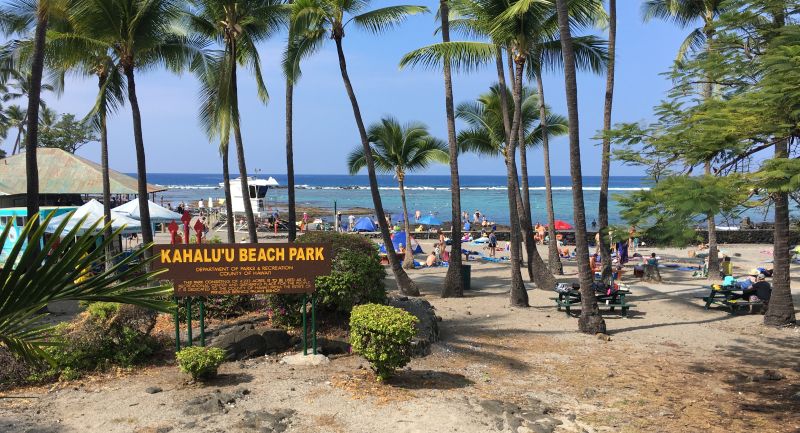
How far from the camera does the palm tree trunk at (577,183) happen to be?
13.0 meters

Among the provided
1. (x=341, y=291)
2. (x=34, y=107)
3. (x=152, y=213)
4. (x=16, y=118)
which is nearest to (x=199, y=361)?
(x=341, y=291)

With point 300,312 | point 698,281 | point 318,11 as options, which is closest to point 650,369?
point 300,312

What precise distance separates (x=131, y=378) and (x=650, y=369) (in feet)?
27.4

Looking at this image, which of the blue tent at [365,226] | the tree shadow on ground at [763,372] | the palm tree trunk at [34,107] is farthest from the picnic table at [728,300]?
the blue tent at [365,226]

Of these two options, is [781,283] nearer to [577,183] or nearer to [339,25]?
[577,183]

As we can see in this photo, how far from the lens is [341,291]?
35.8 ft

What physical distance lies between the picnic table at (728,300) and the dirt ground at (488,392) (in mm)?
1943

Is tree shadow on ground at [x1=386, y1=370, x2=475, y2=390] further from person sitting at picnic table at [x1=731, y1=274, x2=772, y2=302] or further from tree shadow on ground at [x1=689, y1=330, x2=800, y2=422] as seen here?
person sitting at picnic table at [x1=731, y1=274, x2=772, y2=302]

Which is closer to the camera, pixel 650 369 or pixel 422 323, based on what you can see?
pixel 650 369

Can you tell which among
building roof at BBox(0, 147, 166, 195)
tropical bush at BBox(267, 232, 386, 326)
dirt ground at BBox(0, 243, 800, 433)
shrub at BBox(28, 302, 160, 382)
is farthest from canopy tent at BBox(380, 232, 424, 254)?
shrub at BBox(28, 302, 160, 382)

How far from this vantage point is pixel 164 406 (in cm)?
796

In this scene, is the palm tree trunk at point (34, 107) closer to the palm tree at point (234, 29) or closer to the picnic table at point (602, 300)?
the palm tree at point (234, 29)

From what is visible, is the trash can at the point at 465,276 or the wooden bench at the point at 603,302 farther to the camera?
the trash can at the point at 465,276

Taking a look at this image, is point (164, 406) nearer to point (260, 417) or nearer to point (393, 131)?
point (260, 417)
